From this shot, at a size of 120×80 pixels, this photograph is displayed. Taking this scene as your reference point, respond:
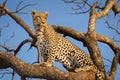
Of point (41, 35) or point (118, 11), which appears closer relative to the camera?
point (41, 35)

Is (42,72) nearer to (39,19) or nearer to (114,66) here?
(39,19)

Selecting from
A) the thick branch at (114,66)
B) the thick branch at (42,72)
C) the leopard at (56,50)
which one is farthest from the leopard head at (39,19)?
the thick branch at (114,66)

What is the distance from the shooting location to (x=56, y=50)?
4.82 metres

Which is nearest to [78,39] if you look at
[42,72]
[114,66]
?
[114,66]

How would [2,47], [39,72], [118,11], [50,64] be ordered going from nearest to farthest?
1. [39,72]
2. [50,64]
3. [2,47]
4. [118,11]

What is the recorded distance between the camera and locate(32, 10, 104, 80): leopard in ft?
15.5

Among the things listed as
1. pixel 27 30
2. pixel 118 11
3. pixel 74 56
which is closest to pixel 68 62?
pixel 74 56

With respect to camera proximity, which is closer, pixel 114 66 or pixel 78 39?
pixel 114 66

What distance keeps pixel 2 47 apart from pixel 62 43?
1.67 meters

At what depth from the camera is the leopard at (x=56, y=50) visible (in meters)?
4.73

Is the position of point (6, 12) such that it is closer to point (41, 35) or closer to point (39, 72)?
point (41, 35)

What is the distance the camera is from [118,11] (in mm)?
6867

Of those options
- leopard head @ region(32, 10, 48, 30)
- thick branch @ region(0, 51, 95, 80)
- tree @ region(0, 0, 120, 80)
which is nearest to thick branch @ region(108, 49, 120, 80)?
tree @ region(0, 0, 120, 80)

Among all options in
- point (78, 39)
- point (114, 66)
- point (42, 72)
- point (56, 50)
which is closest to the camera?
point (42, 72)
